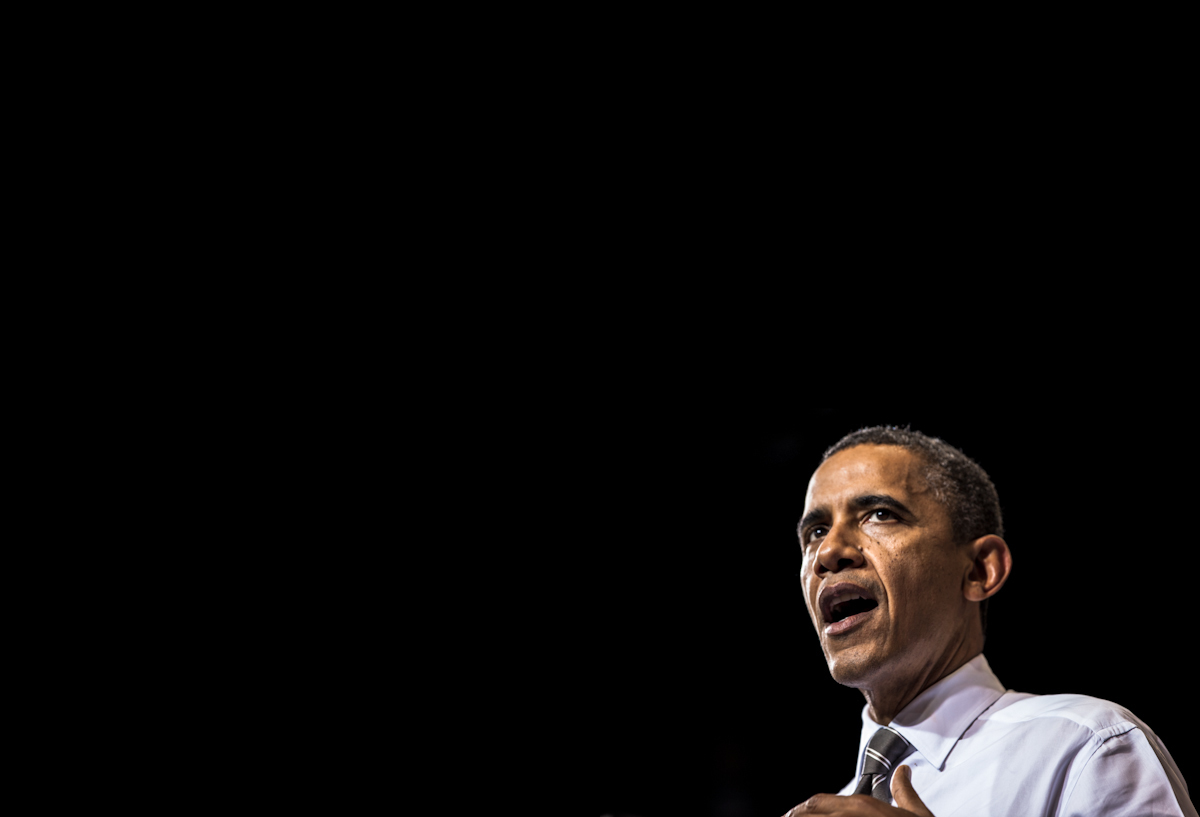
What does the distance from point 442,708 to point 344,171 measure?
2027 mm

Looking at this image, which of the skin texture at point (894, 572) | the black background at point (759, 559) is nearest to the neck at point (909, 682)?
the skin texture at point (894, 572)

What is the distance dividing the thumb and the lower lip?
39 cm

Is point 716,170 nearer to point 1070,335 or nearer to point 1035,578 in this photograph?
point 1070,335

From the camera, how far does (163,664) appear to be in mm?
3104

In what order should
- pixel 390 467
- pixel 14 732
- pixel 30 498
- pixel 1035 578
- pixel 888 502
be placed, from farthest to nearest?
pixel 390 467 → pixel 30 498 → pixel 14 732 → pixel 1035 578 → pixel 888 502

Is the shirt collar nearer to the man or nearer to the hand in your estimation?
the man

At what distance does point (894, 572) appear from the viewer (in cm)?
159

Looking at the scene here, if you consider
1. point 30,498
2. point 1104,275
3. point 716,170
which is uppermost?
point 716,170

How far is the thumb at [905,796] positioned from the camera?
1.13 metres

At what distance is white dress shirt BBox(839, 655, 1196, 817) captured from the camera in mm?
1191

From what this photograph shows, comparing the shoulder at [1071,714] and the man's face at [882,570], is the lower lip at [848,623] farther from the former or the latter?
the shoulder at [1071,714]

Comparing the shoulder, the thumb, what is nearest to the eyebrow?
the shoulder

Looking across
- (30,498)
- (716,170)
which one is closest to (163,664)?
(30,498)

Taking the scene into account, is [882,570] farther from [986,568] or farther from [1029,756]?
[1029,756]
